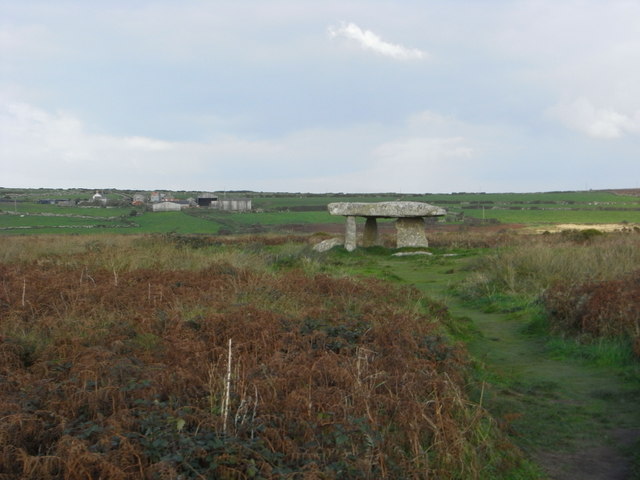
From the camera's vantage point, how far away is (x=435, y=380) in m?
5.43

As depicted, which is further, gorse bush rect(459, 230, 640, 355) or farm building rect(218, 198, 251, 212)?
farm building rect(218, 198, 251, 212)

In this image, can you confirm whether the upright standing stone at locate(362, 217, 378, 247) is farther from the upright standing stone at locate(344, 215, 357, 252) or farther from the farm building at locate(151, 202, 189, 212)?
the farm building at locate(151, 202, 189, 212)

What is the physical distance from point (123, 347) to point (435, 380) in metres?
3.20

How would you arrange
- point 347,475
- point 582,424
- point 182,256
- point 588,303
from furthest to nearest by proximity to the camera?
point 182,256 < point 588,303 < point 582,424 < point 347,475

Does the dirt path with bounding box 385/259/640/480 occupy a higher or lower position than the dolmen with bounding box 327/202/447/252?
lower

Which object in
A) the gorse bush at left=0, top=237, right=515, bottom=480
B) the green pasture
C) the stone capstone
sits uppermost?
the stone capstone

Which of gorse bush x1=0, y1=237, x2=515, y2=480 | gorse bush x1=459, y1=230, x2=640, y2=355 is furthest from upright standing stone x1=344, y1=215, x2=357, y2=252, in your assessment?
gorse bush x1=0, y1=237, x2=515, y2=480

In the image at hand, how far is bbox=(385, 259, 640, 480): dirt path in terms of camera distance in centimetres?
516

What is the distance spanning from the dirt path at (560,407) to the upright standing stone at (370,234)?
52.1ft

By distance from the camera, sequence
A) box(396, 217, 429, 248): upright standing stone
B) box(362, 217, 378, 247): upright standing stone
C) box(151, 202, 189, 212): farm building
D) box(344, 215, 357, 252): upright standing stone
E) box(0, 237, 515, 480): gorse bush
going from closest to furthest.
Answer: box(0, 237, 515, 480): gorse bush < box(344, 215, 357, 252): upright standing stone < box(396, 217, 429, 248): upright standing stone < box(362, 217, 378, 247): upright standing stone < box(151, 202, 189, 212): farm building

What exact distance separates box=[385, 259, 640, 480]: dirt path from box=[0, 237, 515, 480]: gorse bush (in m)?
0.58

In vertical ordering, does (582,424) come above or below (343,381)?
below

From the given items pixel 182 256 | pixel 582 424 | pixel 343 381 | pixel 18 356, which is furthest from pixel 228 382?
pixel 182 256

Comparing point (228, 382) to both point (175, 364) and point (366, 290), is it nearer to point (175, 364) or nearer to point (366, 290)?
point (175, 364)
